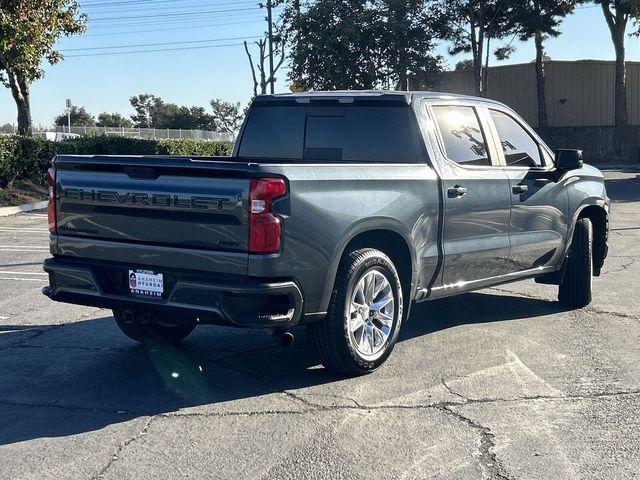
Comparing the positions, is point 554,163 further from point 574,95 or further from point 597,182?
point 574,95

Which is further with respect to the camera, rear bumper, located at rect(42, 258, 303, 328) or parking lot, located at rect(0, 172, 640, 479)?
rear bumper, located at rect(42, 258, 303, 328)

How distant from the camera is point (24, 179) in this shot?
22.4 m

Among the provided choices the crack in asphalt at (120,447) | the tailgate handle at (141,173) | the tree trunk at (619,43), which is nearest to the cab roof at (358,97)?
the tailgate handle at (141,173)

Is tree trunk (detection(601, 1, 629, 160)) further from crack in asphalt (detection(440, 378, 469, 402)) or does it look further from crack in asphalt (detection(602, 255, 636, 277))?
crack in asphalt (detection(440, 378, 469, 402))

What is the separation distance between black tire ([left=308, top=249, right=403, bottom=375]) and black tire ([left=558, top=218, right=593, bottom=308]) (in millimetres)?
3004

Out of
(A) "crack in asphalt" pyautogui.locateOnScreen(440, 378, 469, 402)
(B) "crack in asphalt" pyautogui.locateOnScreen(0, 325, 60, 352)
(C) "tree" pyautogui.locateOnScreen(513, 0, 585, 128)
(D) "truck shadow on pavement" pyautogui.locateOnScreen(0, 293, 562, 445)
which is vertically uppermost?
(C) "tree" pyautogui.locateOnScreen(513, 0, 585, 128)

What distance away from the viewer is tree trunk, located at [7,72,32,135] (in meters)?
25.2

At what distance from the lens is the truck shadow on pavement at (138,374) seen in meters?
5.13

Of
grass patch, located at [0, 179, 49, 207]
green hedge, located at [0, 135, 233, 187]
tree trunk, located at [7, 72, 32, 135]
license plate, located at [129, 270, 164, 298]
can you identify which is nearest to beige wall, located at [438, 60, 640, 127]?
green hedge, located at [0, 135, 233, 187]

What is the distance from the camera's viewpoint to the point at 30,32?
21.8 metres

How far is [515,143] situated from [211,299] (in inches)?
147

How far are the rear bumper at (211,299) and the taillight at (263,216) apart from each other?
0.23 meters

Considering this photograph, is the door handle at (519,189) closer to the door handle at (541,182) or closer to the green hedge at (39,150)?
the door handle at (541,182)

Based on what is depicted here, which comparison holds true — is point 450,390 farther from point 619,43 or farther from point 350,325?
point 619,43
